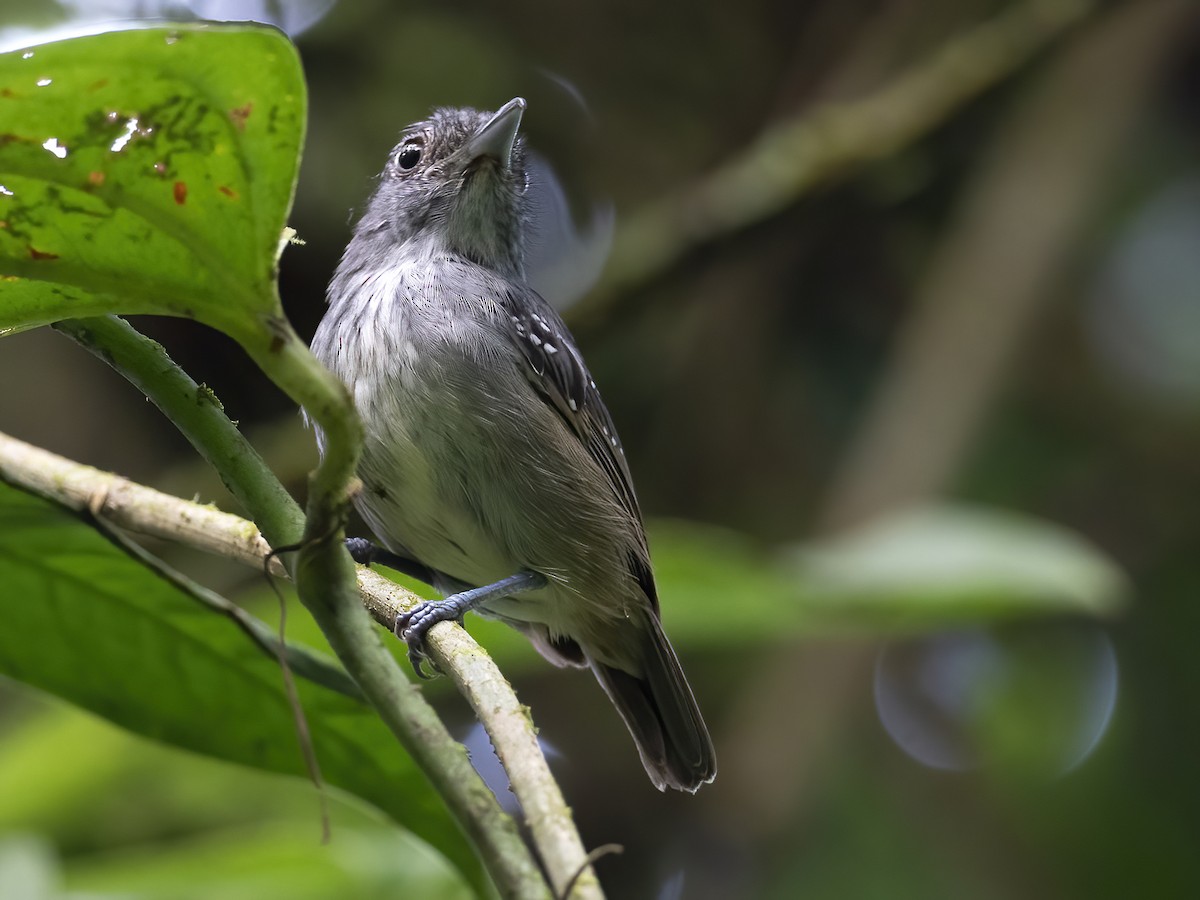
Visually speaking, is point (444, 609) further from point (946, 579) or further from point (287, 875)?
point (946, 579)

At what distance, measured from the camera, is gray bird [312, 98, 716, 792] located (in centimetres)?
306

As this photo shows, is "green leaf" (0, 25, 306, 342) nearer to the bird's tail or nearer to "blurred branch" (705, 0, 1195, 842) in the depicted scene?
the bird's tail

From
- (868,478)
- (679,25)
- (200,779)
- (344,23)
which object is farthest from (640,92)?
(200,779)

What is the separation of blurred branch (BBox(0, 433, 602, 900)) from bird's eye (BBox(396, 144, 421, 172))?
7.52ft

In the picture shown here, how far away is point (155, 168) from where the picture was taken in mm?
1215

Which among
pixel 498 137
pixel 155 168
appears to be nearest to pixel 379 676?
pixel 155 168

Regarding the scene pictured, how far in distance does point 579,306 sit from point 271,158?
3.90m

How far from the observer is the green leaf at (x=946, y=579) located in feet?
10.6

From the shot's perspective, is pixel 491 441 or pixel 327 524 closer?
pixel 327 524

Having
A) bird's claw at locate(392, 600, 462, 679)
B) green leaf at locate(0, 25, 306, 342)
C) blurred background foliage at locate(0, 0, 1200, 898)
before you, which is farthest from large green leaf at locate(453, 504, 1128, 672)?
green leaf at locate(0, 25, 306, 342)

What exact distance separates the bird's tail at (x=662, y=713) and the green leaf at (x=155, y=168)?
2.38 m

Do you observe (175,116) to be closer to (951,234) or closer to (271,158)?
(271,158)

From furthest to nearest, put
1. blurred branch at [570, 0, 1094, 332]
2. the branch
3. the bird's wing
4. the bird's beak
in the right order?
blurred branch at [570, 0, 1094, 332] → the bird's beak → the bird's wing → the branch

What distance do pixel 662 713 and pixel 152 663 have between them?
2.03 metres
